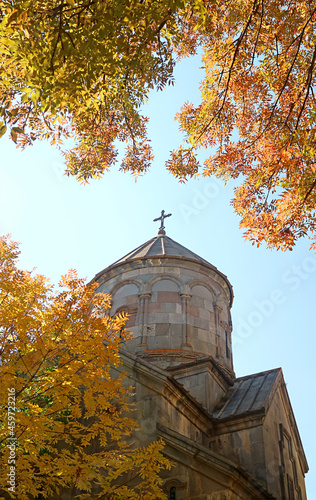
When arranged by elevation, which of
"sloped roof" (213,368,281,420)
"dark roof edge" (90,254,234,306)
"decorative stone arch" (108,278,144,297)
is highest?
"dark roof edge" (90,254,234,306)

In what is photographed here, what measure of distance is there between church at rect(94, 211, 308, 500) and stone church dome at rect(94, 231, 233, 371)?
3cm

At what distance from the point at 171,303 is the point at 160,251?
244cm

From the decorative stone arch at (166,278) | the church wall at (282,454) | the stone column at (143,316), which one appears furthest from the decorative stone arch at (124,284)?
the church wall at (282,454)

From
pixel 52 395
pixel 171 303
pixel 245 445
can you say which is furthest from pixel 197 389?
pixel 52 395

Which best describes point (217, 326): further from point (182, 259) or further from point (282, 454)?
point (282, 454)

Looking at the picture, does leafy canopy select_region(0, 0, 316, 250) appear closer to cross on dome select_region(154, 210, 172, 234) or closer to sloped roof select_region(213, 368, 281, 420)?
sloped roof select_region(213, 368, 281, 420)

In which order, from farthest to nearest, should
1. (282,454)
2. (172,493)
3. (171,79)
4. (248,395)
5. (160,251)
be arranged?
(160,251)
(248,395)
(282,454)
(172,493)
(171,79)

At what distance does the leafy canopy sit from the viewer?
14.6ft

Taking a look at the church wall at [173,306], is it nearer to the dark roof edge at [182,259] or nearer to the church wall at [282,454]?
the dark roof edge at [182,259]

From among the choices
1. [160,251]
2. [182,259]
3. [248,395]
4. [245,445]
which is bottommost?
[245,445]

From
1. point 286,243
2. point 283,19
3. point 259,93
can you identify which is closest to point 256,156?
point 259,93

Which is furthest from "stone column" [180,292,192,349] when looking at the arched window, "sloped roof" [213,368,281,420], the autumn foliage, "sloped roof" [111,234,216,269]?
the autumn foliage

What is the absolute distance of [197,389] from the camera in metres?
11.8

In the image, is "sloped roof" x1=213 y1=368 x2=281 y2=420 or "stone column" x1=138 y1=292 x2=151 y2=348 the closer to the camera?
"sloped roof" x1=213 y1=368 x2=281 y2=420
